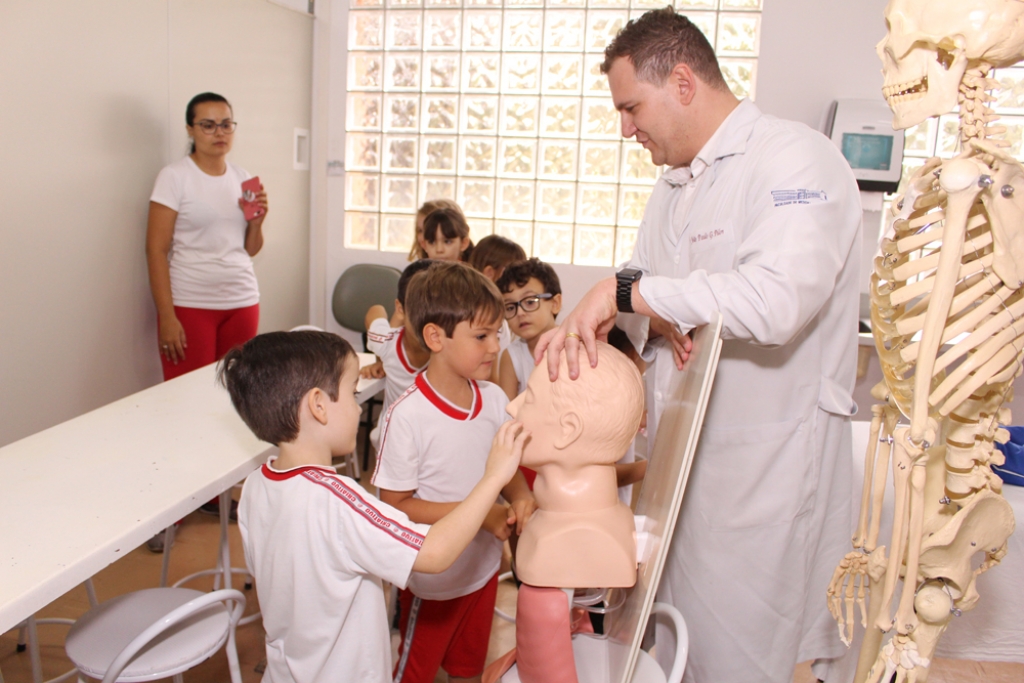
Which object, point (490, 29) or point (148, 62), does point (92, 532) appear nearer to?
point (148, 62)

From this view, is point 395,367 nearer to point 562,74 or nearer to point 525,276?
point 525,276

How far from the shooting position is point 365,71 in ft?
14.4

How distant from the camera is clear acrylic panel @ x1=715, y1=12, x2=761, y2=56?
3953mm

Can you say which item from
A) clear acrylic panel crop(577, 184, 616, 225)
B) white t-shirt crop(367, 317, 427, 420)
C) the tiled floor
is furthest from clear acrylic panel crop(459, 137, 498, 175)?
the tiled floor

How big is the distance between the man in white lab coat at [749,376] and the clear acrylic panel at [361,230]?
3068 mm

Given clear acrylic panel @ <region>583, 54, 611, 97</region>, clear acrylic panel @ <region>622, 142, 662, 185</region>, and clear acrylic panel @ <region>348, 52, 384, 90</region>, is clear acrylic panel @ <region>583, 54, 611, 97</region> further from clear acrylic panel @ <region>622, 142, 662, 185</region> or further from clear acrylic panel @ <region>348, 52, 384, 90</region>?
clear acrylic panel @ <region>348, 52, 384, 90</region>

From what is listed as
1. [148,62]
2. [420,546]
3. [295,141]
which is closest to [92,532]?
[420,546]

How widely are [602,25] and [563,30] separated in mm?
205

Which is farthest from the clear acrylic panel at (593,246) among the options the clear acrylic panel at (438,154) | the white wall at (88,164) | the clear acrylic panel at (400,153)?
the white wall at (88,164)

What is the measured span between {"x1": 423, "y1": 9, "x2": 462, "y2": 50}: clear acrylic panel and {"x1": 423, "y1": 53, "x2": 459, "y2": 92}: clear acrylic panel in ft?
0.17

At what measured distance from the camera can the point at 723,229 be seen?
5.01 feet

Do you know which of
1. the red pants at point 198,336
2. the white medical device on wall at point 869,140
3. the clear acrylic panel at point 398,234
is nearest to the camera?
the red pants at point 198,336

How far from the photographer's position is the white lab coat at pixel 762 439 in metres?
1.49

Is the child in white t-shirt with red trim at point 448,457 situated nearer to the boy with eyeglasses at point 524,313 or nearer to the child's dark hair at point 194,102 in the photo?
the boy with eyeglasses at point 524,313
